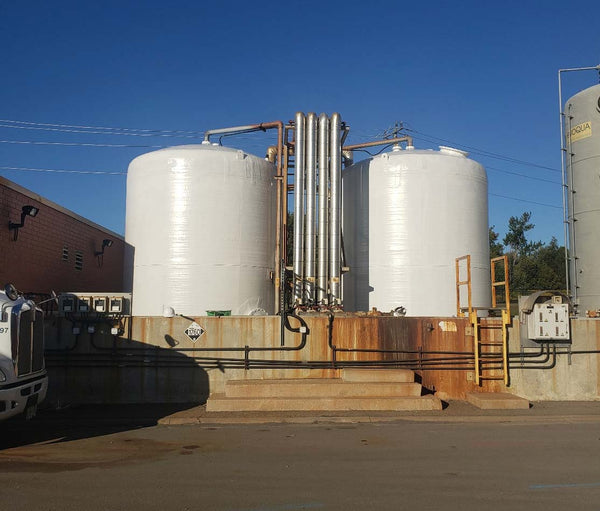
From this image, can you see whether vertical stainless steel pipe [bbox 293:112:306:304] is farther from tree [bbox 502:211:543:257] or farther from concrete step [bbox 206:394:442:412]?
tree [bbox 502:211:543:257]

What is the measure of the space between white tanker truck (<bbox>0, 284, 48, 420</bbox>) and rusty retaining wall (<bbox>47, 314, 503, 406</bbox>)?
3.72m

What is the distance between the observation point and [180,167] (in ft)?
60.8

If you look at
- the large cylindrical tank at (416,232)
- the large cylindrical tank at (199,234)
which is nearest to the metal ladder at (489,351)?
the large cylindrical tank at (416,232)

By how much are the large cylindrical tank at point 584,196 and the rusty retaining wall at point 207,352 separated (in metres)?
6.38

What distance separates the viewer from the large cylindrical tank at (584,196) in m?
18.2

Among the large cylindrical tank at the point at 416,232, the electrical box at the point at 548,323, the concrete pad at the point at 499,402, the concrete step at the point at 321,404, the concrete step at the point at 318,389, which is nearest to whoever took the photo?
the concrete step at the point at 321,404

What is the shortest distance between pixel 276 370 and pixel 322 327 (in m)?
1.55

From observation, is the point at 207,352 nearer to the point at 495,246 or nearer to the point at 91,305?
the point at 91,305

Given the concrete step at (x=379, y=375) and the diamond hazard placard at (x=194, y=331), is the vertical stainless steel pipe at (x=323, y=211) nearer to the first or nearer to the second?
the concrete step at (x=379, y=375)

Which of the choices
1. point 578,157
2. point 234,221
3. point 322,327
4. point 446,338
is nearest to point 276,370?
point 322,327

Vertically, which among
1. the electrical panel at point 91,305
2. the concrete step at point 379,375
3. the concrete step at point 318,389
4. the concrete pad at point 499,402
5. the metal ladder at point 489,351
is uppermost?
the electrical panel at point 91,305

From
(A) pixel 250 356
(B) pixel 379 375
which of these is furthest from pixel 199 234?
(B) pixel 379 375

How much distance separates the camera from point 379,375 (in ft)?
44.0

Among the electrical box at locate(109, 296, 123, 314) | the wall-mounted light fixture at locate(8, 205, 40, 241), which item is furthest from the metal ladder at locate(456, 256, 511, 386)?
the wall-mounted light fixture at locate(8, 205, 40, 241)
